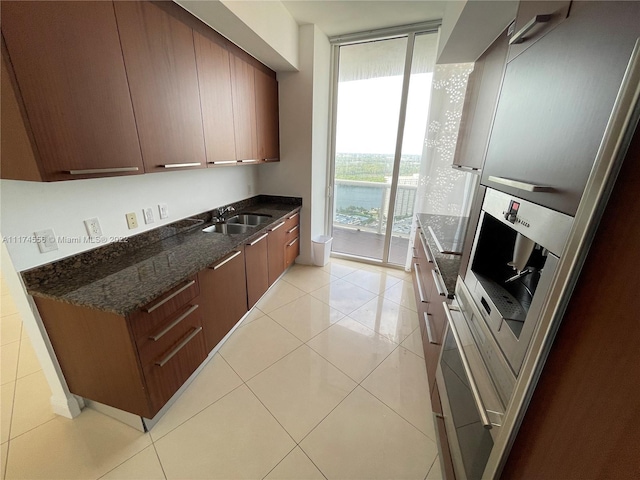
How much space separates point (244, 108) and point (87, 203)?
146cm

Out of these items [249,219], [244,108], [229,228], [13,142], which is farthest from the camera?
[249,219]

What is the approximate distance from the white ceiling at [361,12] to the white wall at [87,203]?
174 centimetres

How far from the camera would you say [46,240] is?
4.20ft

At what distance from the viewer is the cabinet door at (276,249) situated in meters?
2.58

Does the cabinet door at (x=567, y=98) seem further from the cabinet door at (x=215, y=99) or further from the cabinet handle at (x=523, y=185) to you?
the cabinet door at (x=215, y=99)

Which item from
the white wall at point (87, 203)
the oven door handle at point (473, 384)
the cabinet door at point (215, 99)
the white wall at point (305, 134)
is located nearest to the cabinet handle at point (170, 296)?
the white wall at point (87, 203)

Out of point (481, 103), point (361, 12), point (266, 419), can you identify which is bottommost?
point (266, 419)

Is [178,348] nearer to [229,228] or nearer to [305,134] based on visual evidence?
[229,228]

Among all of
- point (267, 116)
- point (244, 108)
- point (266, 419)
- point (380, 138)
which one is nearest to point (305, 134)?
point (267, 116)

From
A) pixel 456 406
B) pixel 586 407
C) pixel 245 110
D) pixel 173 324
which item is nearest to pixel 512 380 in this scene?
pixel 586 407

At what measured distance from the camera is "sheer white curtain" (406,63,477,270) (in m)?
2.50

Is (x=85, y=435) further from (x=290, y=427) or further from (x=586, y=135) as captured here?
(x=586, y=135)

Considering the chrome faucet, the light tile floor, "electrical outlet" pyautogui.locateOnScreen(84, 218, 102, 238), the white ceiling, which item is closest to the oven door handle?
the light tile floor

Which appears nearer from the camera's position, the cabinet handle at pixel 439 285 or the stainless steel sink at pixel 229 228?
the cabinet handle at pixel 439 285
